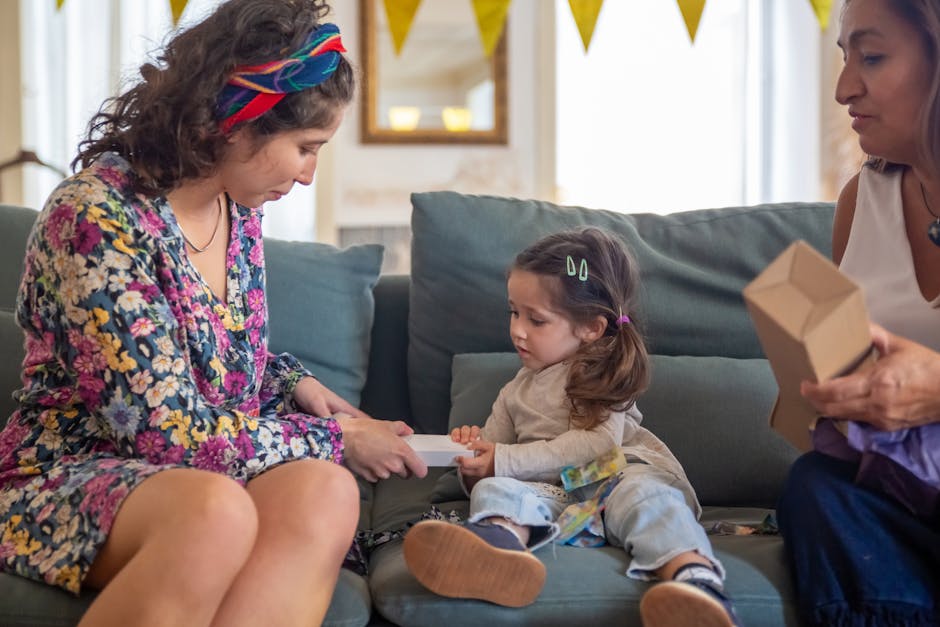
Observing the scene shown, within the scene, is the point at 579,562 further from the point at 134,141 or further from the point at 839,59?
the point at 839,59

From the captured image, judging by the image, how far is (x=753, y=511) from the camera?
1839mm

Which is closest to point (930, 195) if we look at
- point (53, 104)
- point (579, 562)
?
point (579, 562)

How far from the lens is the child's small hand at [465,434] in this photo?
1.80 metres

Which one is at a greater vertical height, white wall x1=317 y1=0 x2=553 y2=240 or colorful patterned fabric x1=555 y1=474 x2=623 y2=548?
white wall x1=317 y1=0 x2=553 y2=240

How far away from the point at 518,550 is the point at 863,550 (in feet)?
1.45

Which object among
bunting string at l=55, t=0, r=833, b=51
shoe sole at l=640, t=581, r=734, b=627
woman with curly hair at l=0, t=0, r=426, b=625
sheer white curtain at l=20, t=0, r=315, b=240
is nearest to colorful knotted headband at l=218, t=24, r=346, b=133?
woman with curly hair at l=0, t=0, r=426, b=625

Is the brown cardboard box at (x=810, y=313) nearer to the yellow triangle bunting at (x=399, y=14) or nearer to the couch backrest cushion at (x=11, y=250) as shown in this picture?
the couch backrest cushion at (x=11, y=250)

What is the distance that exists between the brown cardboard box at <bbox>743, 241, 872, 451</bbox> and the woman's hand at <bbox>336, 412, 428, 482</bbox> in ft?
1.71

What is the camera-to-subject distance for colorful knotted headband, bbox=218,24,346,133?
56.4 inches

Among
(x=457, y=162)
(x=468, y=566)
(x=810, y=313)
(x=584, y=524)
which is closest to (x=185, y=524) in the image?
(x=468, y=566)

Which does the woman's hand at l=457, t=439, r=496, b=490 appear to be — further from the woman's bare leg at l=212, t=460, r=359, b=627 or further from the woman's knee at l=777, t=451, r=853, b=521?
the woman's knee at l=777, t=451, r=853, b=521

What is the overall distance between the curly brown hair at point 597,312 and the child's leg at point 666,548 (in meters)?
0.13

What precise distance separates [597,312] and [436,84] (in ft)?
8.05

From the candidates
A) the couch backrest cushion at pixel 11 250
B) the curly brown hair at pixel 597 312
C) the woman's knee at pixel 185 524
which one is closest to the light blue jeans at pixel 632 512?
the curly brown hair at pixel 597 312
